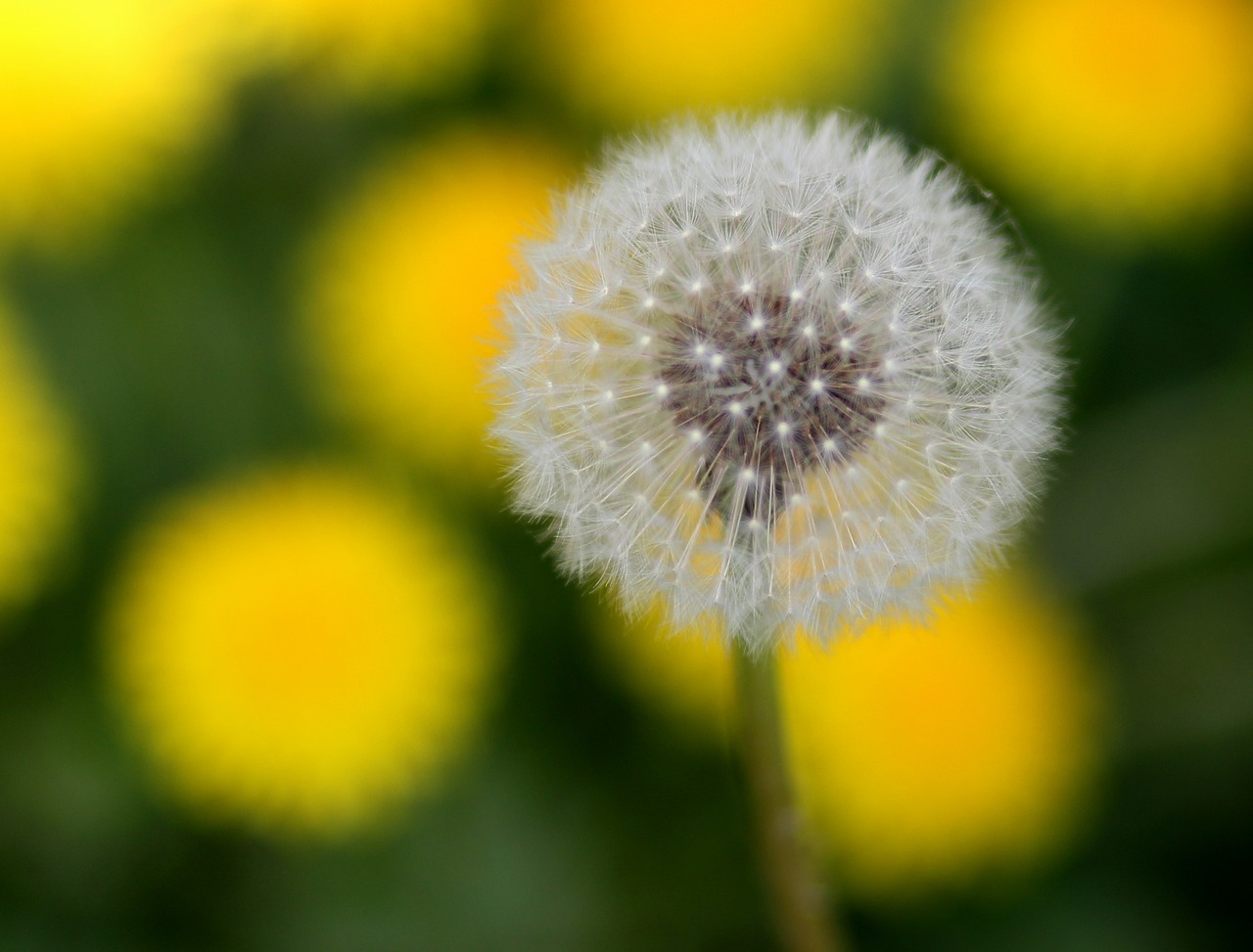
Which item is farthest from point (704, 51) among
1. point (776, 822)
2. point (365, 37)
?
point (776, 822)

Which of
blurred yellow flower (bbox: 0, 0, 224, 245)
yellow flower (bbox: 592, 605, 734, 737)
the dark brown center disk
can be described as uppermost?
blurred yellow flower (bbox: 0, 0, 224, 245)

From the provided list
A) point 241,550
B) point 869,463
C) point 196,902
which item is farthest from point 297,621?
point 869,463

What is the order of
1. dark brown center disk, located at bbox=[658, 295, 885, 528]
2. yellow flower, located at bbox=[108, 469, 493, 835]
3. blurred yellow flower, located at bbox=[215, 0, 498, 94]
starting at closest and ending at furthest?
1. dark brown center disk, located at bbox=[658, 295, 885, 528]
2. yellow flower, located at bbox=[108, 469, 493, 835]
3. blurred yellow flower, located at bbox=[215, 0, 498, 94]

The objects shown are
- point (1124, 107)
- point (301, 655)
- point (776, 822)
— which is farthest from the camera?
point (1124, 107)

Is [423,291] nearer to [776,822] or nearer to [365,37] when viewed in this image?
[365,37]

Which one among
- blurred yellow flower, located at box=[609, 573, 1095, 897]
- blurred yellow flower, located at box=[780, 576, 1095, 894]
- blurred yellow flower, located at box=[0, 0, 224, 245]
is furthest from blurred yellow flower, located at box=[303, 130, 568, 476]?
blurred yellow flower, located at box=[780, 576, 1095, 894]

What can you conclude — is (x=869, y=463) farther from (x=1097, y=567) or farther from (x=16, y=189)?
(x=16, y=189)

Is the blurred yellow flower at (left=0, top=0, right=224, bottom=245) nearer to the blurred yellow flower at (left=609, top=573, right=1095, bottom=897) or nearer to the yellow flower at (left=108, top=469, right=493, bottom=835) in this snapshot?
the yellow flower at (left=108, top=469, right=493, bottom=835)

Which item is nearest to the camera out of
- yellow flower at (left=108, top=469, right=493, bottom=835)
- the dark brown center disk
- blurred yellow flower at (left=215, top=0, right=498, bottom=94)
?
the dark brown center disk
